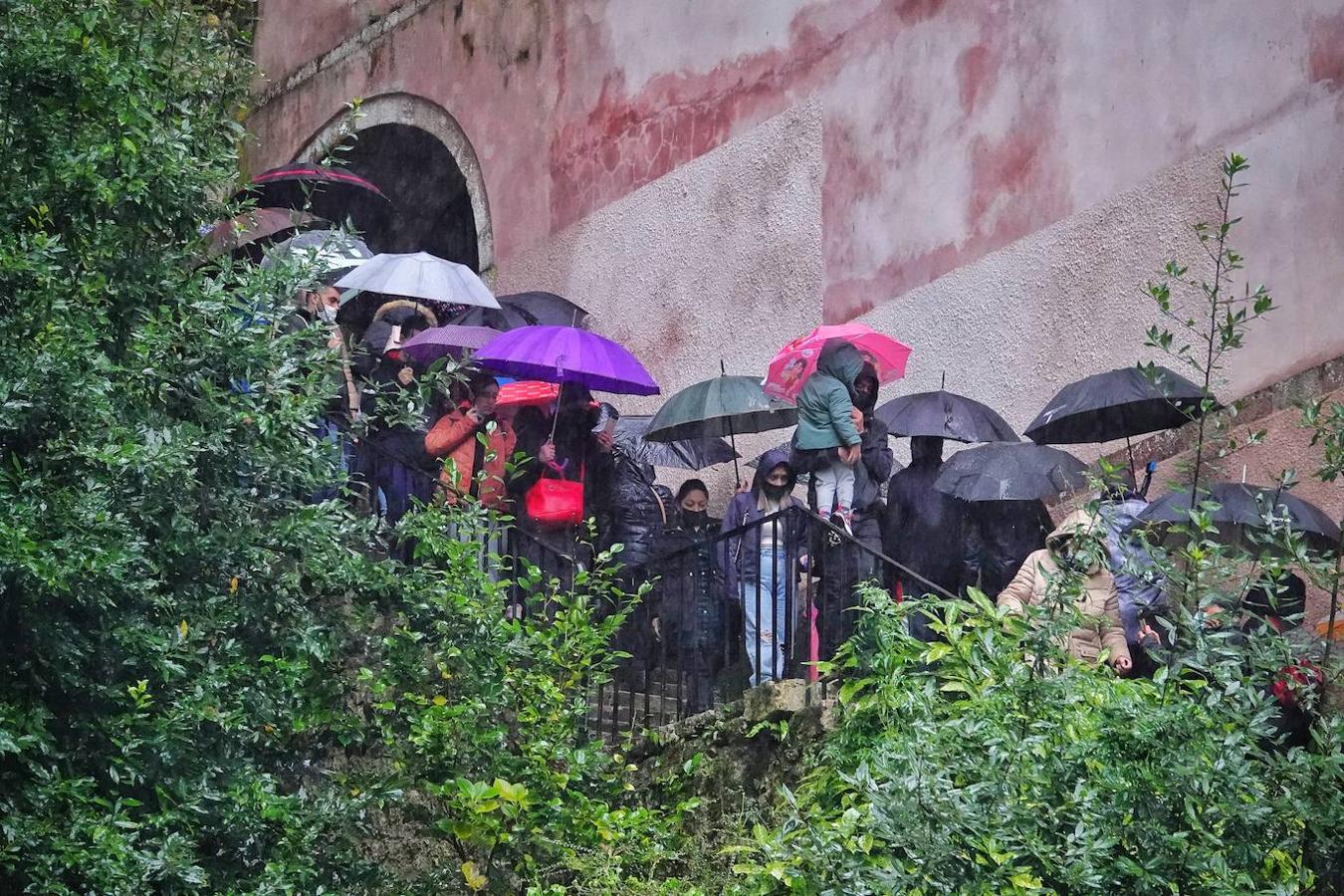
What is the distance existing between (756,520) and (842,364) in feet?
3.95

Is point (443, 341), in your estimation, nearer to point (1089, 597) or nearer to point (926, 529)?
point (926, 529)

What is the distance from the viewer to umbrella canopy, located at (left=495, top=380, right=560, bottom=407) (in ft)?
28.8

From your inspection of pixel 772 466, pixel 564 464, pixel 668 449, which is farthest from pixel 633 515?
pixel 668 449

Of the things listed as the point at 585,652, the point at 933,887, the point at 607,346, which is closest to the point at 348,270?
the point at 607,346

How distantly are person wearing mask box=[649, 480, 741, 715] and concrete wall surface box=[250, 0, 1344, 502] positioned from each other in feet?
9.28

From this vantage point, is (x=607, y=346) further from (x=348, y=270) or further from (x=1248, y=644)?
(x=1248, y=644)

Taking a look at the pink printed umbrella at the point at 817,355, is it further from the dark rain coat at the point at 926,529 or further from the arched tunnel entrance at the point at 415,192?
the arched tunnel entrance at the point at 415,192

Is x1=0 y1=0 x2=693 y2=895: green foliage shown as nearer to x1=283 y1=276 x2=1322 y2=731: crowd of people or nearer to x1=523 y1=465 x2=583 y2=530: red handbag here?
x1=283 y1=276 x2=1322 y2=731: crowd of people

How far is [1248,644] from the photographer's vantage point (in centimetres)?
458

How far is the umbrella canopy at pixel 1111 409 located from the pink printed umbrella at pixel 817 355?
3.81ft

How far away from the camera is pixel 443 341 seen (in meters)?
9.02

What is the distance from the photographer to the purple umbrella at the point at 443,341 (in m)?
9.16

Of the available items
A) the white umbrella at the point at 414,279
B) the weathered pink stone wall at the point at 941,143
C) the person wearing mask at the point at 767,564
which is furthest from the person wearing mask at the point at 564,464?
the weathered pink stone wall at the point at 941,143

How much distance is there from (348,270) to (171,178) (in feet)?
13.3
